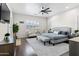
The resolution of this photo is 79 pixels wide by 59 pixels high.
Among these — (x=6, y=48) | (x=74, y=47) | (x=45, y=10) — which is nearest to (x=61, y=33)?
(x=74, y=47)

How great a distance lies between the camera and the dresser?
163cm

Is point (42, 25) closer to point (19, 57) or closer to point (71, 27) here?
point (71, 27)

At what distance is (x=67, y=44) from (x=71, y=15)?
80 centimetres

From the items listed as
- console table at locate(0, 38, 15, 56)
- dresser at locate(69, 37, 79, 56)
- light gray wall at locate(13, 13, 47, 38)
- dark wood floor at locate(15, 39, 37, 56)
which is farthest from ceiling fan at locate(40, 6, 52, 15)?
console table at locate(0, 38, 15, 56)

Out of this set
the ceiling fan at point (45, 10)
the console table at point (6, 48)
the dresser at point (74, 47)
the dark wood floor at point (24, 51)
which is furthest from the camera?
the ceiling fan at point (45, 10)

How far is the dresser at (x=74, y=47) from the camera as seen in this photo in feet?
5.33

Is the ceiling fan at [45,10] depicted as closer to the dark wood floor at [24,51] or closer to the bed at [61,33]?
the bed at [61,33]

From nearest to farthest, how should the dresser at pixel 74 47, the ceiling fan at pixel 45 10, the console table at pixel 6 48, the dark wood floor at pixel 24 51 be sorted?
the console table at pixel 6 48 → the dresser at pixel 74 47 → the dark wood floor at pixel 24 51 → the ceiling fan at pixel 45 10

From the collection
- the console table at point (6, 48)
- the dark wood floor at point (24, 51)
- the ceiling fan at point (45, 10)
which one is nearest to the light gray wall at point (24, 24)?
the ceiling fan at point (45, 10)

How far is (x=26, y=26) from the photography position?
2059 mm

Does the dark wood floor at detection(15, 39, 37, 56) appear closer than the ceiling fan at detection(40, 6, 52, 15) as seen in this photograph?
Yes

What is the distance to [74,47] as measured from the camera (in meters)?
1.68

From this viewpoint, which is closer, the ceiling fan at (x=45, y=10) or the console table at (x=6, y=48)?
the console table at (x=6, y=48)

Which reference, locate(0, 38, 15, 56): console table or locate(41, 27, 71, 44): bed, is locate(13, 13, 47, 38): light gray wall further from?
locate(0, 38, 15, 56): console table
